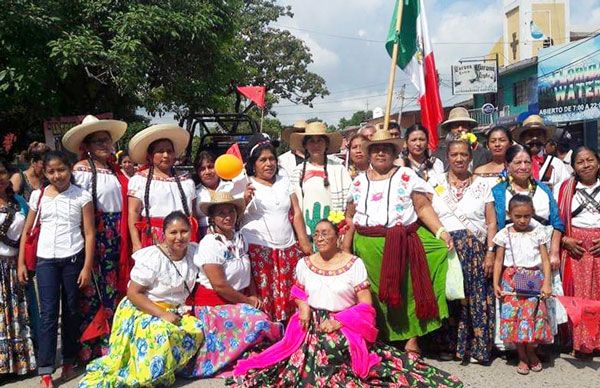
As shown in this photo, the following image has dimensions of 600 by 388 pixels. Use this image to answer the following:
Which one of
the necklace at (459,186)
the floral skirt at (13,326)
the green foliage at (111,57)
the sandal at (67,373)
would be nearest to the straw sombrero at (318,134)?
the necklace at (459,186)

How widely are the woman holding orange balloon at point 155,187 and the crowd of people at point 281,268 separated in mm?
14

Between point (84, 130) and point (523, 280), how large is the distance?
11.7 ft

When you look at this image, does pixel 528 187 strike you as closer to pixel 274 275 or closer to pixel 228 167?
pixel 274 275

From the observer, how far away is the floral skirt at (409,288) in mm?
4472

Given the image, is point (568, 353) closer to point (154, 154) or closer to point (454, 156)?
point (454, 156)

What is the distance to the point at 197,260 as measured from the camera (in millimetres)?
4430

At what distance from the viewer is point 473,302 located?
4586 millimetres

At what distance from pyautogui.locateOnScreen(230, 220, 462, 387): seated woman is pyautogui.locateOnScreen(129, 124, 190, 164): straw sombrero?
1480 mm

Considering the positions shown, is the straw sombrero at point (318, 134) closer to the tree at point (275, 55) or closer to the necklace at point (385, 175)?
the necklace at point (385, 175)

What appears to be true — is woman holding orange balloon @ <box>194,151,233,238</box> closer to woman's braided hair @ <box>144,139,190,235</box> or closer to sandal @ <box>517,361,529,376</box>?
woman's braided hair @ <box>144,139,190,235</box>

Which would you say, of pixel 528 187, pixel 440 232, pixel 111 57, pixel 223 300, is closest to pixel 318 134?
pixel 440 232

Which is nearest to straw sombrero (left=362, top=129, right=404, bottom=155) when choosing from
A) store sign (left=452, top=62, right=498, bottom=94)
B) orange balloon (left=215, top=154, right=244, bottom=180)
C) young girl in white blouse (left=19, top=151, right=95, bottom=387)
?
orange balloon (left=215, top=154, right=244, bottom=180)

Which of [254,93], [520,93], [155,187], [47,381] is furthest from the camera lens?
[520,93]

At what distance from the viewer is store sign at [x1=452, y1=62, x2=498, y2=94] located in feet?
90.9
